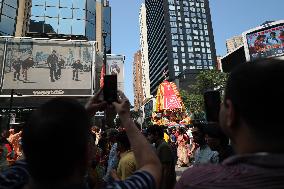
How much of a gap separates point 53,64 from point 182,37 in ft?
364

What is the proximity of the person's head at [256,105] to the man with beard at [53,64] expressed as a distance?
38.9 metres

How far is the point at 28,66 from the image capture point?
3766cm

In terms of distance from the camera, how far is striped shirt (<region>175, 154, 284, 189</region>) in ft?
3.80

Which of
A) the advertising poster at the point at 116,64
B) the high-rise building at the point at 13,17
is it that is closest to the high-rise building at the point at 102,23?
the advertising poster at the point at 116,64

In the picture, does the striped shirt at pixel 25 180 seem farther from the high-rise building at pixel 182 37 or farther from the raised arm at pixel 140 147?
the high-rise building at pixel 182 37

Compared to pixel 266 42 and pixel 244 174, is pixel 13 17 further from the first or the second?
pixel 244 174

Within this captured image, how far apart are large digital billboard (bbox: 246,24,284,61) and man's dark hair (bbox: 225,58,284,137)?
42.3 meters

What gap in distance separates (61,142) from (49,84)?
38.6m

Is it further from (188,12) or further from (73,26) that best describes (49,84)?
(188,12)

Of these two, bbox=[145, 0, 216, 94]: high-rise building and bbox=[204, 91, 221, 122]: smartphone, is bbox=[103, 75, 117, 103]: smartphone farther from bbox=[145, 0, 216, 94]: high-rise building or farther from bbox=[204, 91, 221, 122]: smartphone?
bbox=[145, 0, 216, 94]: high-rise building

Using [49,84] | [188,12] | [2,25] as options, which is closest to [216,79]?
[49,84]

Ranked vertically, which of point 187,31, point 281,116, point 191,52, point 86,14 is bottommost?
point 281,116

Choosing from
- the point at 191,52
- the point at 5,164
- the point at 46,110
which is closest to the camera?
the point at 46,110

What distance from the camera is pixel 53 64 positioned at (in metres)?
38.8
